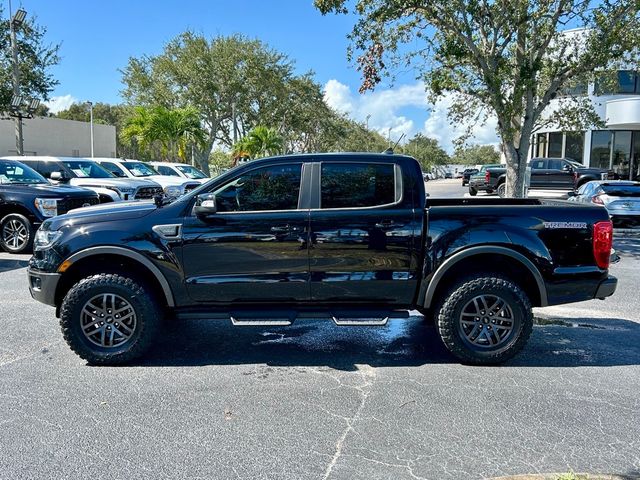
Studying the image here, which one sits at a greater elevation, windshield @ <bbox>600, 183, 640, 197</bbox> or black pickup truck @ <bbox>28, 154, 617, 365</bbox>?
windshield @ <bbox>600, 183, 640, 197</bbox>

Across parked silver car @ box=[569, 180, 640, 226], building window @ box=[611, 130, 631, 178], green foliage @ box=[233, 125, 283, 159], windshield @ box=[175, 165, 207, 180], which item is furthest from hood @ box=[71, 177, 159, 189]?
building window @ box=[611, 130, 631, 178]

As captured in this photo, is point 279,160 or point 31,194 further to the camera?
point 31,194

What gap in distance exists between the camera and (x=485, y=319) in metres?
4.91

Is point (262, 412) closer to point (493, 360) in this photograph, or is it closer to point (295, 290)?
point (295, 290)

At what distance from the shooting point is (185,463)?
3277 millimetres

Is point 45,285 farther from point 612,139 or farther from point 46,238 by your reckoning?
point 612,139

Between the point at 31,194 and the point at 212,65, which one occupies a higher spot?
the point at 212,65

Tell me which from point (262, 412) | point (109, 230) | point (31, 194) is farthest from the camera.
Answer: point (31, 194)

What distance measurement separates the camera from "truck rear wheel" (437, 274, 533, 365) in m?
4.84

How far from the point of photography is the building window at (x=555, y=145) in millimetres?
33206

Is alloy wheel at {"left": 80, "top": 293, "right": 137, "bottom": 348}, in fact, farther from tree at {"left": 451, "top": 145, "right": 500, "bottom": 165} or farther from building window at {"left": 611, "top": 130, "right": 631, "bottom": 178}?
tree at {"left": 451, "top": 145, "right": 500, "bottom": 165}

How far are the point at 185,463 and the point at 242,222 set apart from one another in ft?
7.18

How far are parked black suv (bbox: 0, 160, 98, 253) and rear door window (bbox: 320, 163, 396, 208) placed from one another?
727cm

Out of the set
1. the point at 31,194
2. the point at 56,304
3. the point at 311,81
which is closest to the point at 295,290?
the point at 56,304
